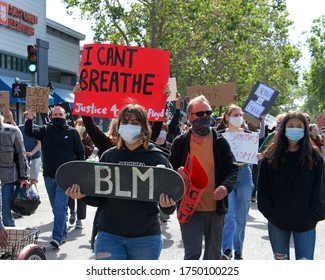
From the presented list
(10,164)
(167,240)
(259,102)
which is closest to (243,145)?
(167,240)

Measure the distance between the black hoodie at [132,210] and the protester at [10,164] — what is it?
11.2 ft

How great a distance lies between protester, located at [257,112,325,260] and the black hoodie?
3.22ft

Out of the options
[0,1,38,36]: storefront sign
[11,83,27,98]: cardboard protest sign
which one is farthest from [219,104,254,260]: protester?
[0,1,38,36]: storefront sign

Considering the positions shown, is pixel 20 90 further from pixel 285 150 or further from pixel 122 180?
pixel 122 180

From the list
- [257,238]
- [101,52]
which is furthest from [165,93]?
[257,238]

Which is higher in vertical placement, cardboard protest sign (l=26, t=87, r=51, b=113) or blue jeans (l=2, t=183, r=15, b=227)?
cardboard protest sign (l=26, t=87, r=51, b=113)

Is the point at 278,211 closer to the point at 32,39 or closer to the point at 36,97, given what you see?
the point at 36,97

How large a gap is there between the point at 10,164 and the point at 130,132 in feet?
12.1

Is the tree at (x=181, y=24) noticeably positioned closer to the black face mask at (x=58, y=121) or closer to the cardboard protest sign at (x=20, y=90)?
the cardboard protest sign at (x=20, y=90)

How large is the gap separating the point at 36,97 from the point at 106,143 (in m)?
6.52

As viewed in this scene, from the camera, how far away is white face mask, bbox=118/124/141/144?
445 centimetres

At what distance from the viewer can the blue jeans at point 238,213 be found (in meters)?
7.30

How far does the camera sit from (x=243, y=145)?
7.77 meters

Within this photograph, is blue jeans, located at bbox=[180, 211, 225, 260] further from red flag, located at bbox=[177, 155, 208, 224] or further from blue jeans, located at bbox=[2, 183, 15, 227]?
blue jeans, located at bbox=[2, 183, 15, 227]
